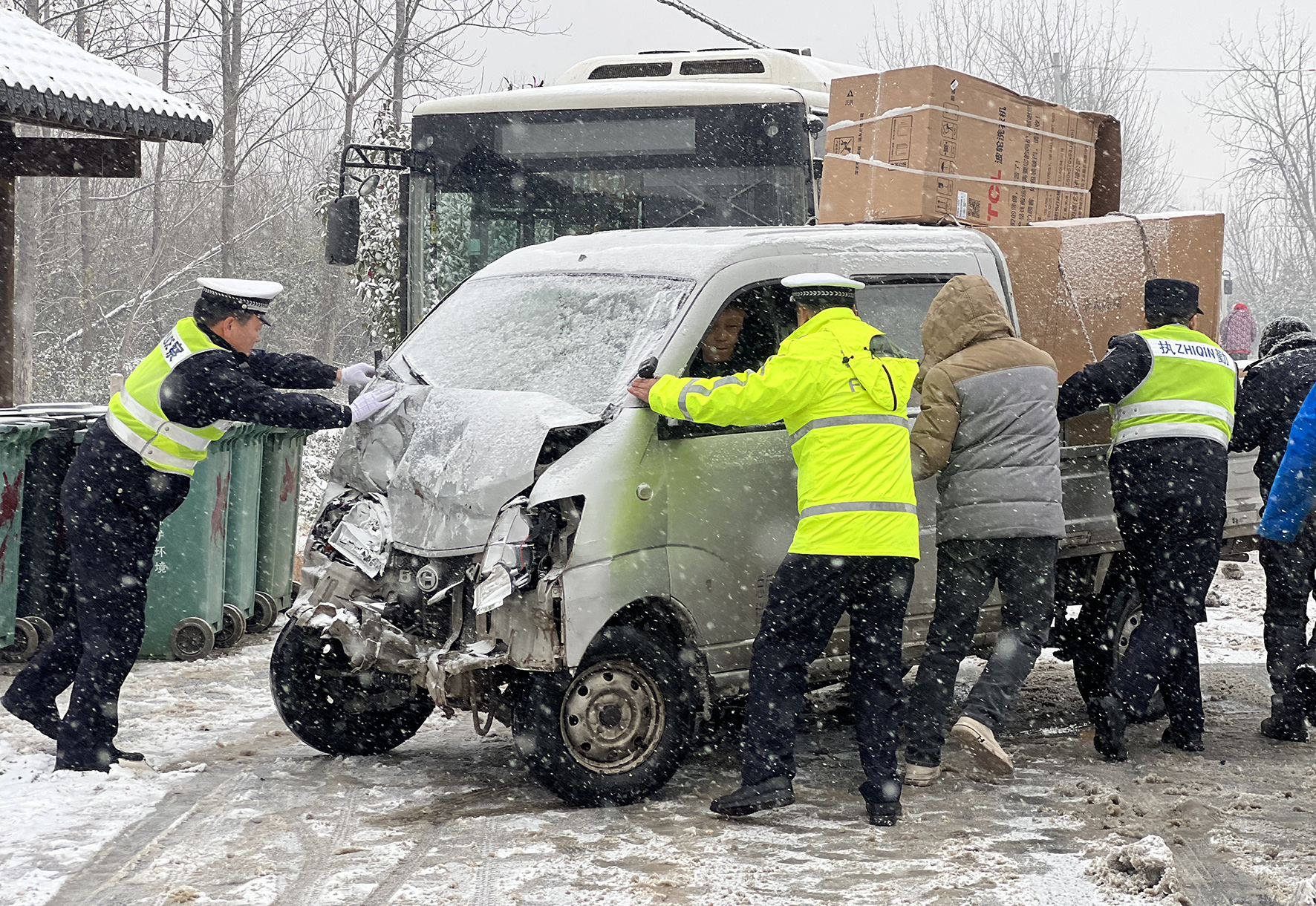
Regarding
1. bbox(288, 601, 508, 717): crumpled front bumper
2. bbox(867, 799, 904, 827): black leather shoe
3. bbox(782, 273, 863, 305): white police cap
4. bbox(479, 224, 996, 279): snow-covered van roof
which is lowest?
bbox(867, 799, 904, 827): black leather shoe

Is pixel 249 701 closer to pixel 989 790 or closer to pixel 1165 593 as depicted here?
pixel 989 790

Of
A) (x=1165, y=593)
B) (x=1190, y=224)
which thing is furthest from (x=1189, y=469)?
(x=1190, y=224)

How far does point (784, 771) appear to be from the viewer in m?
5.26

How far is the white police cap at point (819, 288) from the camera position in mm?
5320

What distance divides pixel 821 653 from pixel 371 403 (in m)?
1.93

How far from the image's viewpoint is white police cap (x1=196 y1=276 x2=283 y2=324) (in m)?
5.77

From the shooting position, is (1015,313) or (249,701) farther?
(249,701)

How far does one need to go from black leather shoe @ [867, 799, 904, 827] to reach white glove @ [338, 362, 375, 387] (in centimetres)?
256

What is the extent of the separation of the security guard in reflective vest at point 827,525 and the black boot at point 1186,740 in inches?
76.6

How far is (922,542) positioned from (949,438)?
494mm

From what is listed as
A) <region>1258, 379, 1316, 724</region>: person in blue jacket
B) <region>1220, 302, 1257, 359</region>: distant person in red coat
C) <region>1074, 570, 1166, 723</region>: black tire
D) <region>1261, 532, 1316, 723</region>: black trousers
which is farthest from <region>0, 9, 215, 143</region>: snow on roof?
<region>1220, 302, 1257, 359</region>: distant person in red coat

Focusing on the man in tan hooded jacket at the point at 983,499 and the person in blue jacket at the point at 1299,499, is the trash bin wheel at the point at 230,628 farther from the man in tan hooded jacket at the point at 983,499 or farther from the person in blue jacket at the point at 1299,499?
the person in blue jacket at the point at 1299,499

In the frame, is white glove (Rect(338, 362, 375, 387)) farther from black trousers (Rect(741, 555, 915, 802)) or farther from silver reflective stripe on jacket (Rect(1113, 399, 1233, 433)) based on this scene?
silver reflective stripe on jacket (Rect(1113, 399, 1233, 433))

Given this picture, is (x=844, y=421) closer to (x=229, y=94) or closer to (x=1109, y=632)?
(x=1109, y=632)
